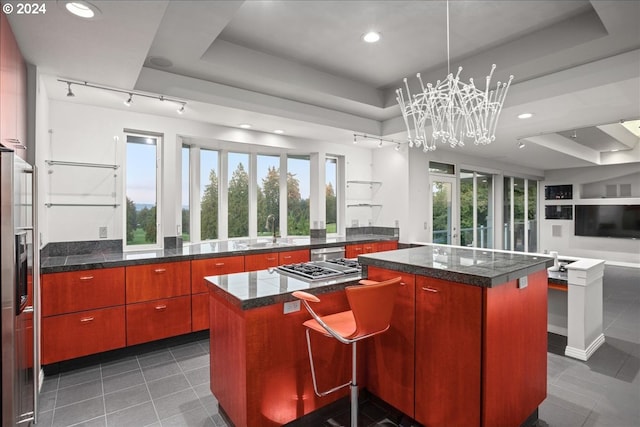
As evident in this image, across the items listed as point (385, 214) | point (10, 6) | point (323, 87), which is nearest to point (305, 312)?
point (10, 6)

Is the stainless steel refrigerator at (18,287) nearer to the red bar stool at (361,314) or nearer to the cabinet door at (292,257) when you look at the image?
the red bar stool at (361,314)

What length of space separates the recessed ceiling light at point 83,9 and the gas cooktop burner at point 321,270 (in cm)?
205

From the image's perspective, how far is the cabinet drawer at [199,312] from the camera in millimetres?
3672

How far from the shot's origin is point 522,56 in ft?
10.4

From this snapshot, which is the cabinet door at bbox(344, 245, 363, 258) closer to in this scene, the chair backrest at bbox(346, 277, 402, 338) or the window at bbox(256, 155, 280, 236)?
the window at bbox(256, 155, 280, 236)

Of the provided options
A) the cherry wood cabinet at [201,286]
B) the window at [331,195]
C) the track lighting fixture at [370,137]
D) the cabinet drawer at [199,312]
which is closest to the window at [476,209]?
the track lighting fixture at [370,137]

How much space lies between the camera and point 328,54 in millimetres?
3469

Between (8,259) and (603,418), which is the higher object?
(8,259)

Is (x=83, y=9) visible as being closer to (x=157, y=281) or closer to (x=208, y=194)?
(x=157, y=281)

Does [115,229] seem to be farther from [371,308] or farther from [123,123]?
[371,308]

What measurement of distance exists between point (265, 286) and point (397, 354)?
3.24 feet

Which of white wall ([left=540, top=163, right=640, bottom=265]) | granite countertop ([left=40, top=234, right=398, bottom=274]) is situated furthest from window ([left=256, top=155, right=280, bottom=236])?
white wall ([left=540, top=163, right=640, bottom=265])

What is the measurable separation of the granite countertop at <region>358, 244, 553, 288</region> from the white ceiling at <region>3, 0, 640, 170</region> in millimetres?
1826

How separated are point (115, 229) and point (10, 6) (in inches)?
94.5
